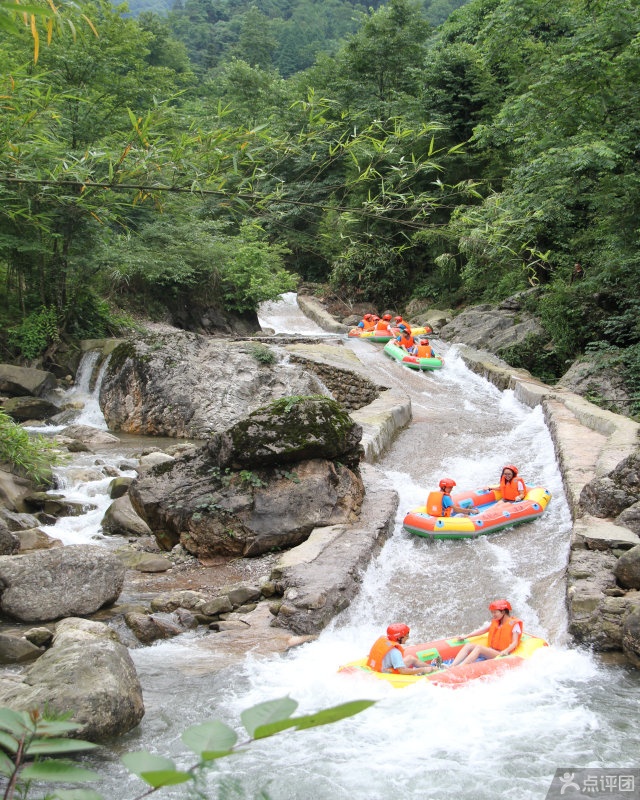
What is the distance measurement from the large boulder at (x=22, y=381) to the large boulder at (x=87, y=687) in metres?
10.2

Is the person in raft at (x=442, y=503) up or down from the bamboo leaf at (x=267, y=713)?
down

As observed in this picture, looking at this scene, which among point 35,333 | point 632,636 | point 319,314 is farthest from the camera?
point 319,314

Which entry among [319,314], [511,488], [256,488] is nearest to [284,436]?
[256,488]

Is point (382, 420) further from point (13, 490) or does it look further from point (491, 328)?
point (491, 328)

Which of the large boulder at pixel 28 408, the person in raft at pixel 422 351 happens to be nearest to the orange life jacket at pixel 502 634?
the large boulder at pixel 28 408

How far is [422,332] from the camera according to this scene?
20.7 metres

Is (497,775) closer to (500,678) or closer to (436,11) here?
(500,678)

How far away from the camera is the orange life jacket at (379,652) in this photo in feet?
17.9

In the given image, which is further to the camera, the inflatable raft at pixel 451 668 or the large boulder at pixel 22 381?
the large boulder at pixel 22 381

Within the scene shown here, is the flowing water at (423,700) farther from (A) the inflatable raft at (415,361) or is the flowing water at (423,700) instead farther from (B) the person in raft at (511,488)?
(A) the inflatable raft at (415,361)

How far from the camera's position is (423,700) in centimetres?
507

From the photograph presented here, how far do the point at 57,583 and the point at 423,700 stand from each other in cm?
341

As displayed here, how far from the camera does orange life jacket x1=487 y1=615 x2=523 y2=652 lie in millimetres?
5836

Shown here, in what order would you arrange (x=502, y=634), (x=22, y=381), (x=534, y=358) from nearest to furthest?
(x=502, y=634)
(x=22, y=381)
(x=534, y=358)
